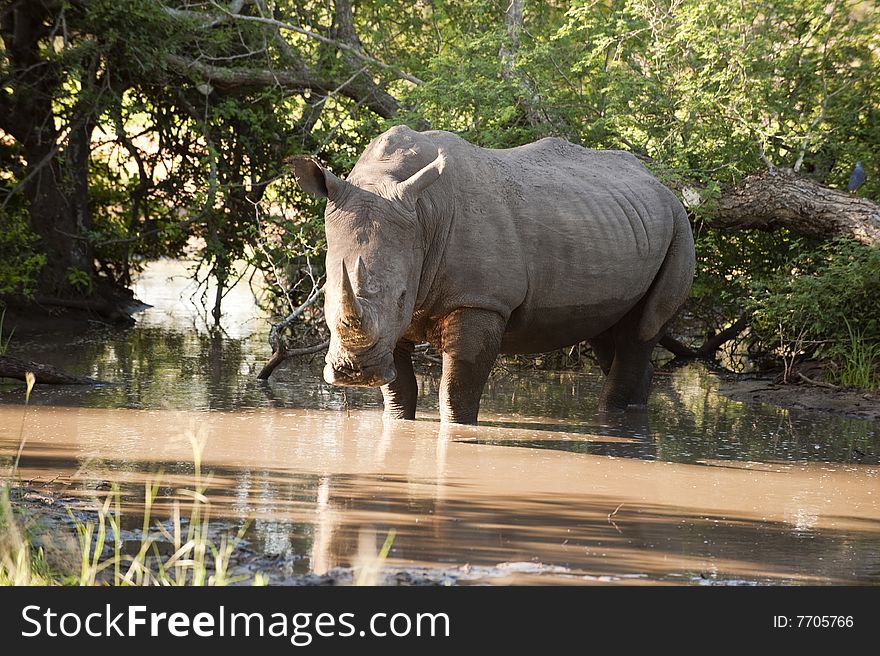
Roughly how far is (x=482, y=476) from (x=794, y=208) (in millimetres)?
6012

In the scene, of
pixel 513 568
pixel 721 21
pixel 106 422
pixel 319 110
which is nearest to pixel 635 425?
pixel 106 422

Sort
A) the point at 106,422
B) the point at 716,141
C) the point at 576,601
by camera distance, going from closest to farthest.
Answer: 1. the point at 576,601
2. the point at 106,422
3. the point at 716,141

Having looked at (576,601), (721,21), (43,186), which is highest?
(721,21)

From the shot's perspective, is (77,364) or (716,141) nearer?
(77,364)

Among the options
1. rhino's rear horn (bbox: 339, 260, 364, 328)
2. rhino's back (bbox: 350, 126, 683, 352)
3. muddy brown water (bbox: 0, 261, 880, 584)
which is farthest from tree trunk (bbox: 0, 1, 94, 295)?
rhino's rear horn (bbox: 339, 260, 364, 328)

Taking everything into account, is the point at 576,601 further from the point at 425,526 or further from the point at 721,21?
the point at 721,21

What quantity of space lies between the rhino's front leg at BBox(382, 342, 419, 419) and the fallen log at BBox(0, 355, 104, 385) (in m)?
2.41

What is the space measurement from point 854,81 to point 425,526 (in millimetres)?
8573

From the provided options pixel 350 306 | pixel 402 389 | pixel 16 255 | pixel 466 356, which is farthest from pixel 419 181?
pixel 16 255

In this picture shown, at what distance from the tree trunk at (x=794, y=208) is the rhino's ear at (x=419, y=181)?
4612 millimetres

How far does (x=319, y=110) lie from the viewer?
12.4 meters

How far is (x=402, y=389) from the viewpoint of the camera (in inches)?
292

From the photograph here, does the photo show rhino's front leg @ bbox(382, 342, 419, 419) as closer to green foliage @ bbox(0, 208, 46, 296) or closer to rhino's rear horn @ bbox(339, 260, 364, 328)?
rhino's rear horn @ bbox(339, 260, 364, 328)

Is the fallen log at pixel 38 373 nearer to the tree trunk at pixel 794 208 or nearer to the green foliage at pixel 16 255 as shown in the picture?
the green foliage at pixel 16 255
